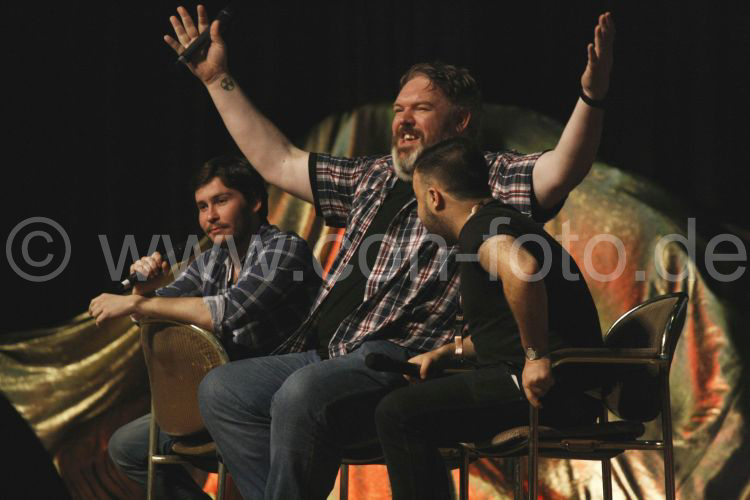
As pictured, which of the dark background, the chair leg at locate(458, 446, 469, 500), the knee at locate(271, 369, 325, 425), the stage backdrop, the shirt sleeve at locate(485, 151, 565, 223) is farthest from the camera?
the dark background

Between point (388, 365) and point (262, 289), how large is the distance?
22.1 inches

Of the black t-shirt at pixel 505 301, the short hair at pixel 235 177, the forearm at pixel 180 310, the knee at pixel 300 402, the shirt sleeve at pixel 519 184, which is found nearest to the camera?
the black t-shirt at pixel 505 301

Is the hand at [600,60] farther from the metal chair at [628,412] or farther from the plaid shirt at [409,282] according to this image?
the metal chair at [628,412]

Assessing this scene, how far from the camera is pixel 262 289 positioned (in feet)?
7.73

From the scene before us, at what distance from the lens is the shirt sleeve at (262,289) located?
2.33 meters

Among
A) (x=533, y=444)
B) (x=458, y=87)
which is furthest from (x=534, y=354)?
(x=458, y=87)

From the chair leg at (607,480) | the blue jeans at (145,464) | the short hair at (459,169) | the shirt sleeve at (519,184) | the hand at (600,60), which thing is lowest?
the chair leg at (607,480)

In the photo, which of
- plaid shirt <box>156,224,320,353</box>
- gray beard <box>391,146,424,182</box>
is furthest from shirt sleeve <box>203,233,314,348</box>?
gray beard <box>391,146,424,182</box>

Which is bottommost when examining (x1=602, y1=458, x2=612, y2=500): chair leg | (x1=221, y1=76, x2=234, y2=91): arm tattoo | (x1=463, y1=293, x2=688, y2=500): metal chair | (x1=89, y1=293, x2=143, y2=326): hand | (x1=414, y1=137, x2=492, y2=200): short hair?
(x1=602, y1=458, x2=612, y2=500): chair leg

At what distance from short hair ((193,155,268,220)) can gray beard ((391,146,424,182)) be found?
1.54 ft

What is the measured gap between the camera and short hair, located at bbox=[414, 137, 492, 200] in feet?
6.50

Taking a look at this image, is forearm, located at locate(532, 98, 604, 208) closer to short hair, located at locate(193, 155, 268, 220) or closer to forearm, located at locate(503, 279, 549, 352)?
forearm, located at locate(503, 279, 549, 352)

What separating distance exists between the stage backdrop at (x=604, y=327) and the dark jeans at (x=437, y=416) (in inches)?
49.2

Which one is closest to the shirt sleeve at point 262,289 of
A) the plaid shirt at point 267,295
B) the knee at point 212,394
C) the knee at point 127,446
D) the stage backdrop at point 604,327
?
the plaid shirt at point 267,295
